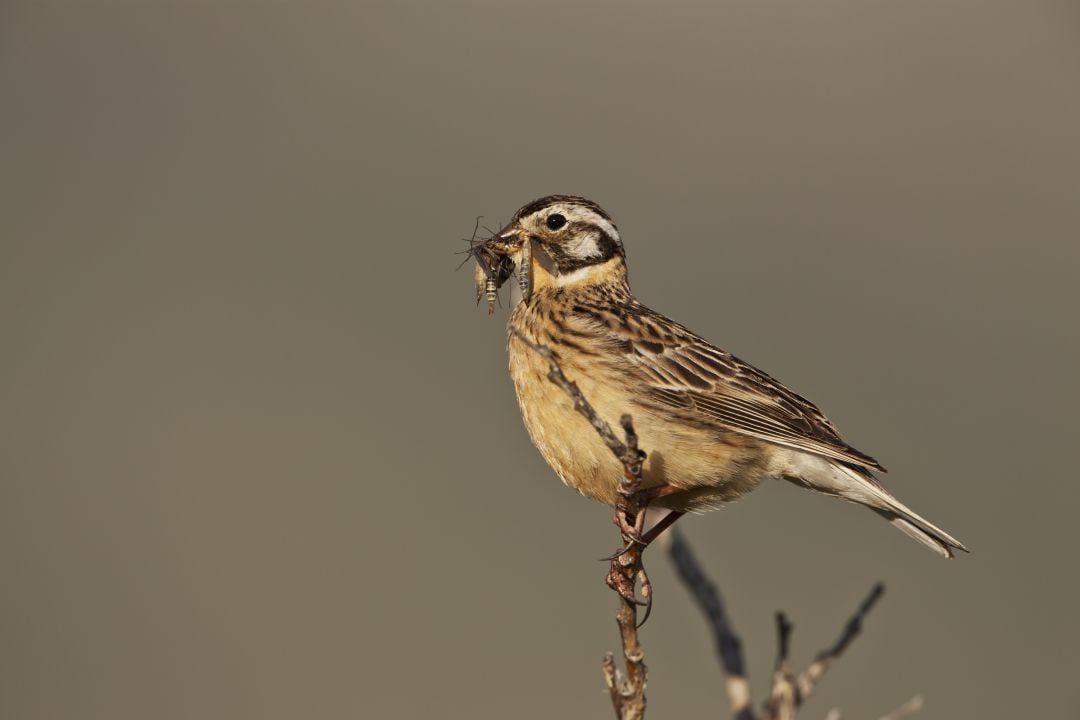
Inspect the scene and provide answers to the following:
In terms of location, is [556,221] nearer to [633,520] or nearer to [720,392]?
[720,392]

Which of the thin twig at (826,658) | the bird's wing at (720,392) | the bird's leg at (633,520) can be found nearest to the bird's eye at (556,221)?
the bird's wing at (720,392)

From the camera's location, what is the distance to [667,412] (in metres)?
6.38

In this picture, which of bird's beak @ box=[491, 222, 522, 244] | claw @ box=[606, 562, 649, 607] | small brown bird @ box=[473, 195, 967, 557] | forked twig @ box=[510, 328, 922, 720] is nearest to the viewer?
forked twig @ box=[510, 328, 922, 720]

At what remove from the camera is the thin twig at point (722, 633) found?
4328 mm

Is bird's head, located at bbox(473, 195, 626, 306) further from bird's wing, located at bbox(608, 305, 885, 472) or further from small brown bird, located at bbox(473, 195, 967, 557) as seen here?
bird's wing, located at bbox(608, 305, 885, 472)

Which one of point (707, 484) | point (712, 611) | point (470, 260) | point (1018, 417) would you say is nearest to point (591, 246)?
point (470, 260)

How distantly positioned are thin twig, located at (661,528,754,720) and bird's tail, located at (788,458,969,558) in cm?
147

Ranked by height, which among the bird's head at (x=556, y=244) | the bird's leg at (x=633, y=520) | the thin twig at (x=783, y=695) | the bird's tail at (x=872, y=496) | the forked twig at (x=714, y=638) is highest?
the bird's head at (x=556, y=244)

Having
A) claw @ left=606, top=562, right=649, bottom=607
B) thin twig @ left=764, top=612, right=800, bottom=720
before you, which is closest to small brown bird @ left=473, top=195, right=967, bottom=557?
claw @ left=606, top=562, right=649, bottom=607

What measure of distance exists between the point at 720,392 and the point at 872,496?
0.94 m

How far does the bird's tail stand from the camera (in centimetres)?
622

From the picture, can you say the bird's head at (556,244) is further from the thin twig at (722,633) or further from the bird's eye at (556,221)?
the thin twig at (722,633)

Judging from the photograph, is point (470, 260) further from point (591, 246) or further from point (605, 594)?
point (605, 594)

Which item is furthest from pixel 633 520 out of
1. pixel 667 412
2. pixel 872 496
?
pixel 872 496
